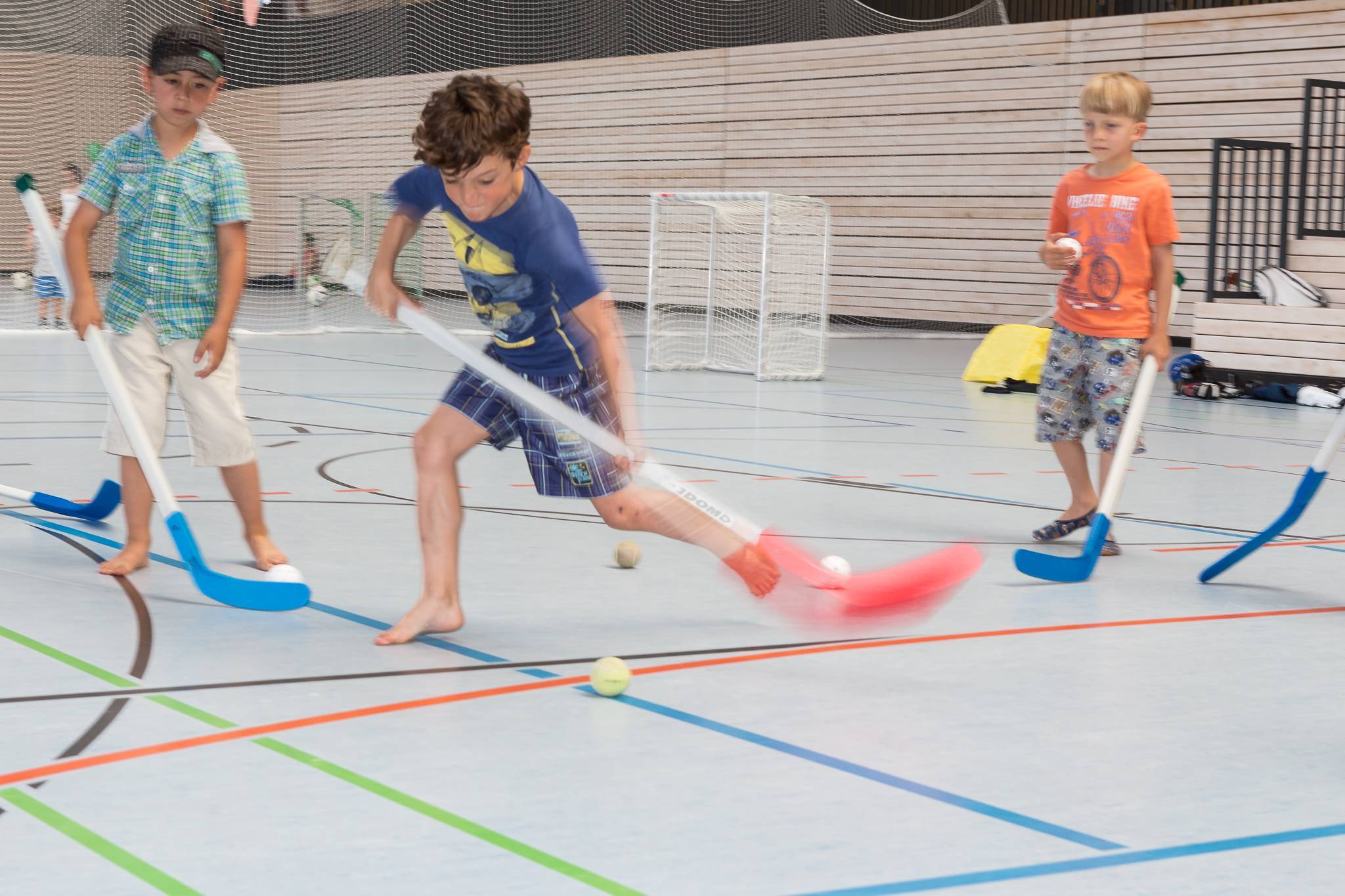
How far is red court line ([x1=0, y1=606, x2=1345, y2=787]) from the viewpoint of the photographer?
2.36 metres

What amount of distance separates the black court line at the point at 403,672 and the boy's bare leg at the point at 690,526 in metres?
0.15

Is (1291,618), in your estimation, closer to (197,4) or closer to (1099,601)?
(1099,601)

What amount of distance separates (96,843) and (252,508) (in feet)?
6.51

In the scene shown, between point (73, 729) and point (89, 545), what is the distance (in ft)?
5.85

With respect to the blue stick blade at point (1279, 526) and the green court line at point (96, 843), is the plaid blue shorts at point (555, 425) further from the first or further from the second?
the blue stick blade at point (1279, 526)

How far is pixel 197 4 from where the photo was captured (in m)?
15.7

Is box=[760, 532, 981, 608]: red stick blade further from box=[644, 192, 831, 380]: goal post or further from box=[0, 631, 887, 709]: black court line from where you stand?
box=[644, 192, 831, 380]: goal post

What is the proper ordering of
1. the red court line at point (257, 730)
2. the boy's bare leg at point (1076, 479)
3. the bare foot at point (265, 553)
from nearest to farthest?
the red court line at point (257, 730), the bare foot at point (265, 553), the boy's bare leg at point (1076, 479)

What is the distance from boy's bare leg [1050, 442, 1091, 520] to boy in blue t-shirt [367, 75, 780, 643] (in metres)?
1.79

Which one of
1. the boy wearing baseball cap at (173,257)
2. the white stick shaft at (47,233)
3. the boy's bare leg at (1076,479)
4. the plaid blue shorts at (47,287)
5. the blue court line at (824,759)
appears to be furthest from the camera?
the plaid blue shorts at (47,287)

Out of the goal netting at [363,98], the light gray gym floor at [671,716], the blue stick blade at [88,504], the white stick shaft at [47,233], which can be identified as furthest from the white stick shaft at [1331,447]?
the goal netting at [363,98]

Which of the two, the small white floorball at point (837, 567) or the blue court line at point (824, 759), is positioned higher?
the small white floorball at point (837, 567)

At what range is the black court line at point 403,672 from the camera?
273 cm

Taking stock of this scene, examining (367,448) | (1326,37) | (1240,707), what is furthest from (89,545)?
(1326,37)
